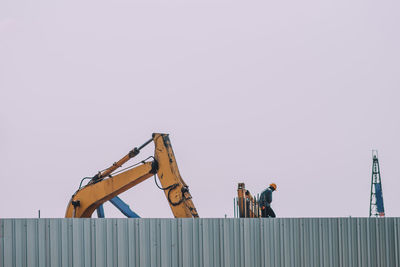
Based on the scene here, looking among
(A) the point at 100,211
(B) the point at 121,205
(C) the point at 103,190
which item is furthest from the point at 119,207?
(C) the point at 103,190

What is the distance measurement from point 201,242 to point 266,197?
8226 mm

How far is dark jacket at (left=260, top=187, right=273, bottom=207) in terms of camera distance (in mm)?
22008

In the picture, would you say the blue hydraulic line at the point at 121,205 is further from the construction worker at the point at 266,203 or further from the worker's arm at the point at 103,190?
the construction worker at the point at 266,203

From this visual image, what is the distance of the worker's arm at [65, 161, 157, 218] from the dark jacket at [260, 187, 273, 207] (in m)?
3.31

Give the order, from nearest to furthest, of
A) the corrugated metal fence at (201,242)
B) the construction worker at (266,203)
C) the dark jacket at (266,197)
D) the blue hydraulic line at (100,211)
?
the corrugated metal fence at (201,242) < the construction worker at (266,203) < the dark jacket at (266,197) < the blue hydraulic line at (100,211)

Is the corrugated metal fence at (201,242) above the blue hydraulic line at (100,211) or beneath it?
beneath

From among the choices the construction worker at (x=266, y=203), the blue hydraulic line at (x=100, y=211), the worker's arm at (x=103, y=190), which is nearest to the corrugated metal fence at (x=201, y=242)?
the worker's arm at (x=103, y=190)

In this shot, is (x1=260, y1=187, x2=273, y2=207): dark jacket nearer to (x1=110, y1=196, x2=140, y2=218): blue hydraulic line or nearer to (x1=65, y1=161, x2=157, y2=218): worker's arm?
(x1=65, y1=161, x2=157, y2=218): worker's arm

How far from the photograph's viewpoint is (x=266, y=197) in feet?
72.8

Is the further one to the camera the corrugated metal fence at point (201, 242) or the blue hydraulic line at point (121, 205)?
the blue hydraulic line at point (121, 205)

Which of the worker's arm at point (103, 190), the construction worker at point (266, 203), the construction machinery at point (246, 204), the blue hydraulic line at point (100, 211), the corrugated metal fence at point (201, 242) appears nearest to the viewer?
the corrugated metal fence at point (201, 242)

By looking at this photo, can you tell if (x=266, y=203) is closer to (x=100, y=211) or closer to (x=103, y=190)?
(x=103, y=190)

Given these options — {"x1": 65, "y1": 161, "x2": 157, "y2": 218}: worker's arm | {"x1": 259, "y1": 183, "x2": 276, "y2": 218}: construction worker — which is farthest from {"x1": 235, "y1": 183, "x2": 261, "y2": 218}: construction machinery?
{"x1": 65, "y1": 161, "x2": 157, "y2": 218}: worker's arm

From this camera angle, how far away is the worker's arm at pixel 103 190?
70.0ft
